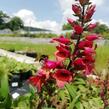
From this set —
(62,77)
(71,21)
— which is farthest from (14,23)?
(62,77)

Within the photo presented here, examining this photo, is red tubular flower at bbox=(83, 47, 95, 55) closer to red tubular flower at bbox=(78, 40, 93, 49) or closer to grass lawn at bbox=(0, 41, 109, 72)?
red tubular flower at bbox=(78, 40, 93, 49)

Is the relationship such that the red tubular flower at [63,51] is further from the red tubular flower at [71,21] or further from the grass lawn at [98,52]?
the grass lawn at [98,52]

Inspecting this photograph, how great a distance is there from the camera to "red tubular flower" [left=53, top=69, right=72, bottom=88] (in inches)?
70.9

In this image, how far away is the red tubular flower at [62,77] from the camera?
1.80m

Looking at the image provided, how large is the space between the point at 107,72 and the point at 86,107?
0.37 m

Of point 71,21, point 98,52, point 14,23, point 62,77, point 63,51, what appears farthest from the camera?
point 14,23

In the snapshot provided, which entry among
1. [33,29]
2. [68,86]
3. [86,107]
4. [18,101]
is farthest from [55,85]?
[33,29]

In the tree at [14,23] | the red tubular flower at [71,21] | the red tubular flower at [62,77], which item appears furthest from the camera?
the tree at [14,23]

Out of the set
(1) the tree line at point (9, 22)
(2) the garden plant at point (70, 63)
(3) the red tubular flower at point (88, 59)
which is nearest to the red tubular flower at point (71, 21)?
(2) the garden plant at point (70, 63)

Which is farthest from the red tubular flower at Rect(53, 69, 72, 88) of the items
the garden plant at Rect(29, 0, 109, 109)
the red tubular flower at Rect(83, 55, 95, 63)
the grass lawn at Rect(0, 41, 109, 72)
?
the grass lawn at Rect(0, 41, 109, 72)

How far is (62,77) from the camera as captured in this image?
1.79 m

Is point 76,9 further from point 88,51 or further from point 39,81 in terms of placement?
point 39,81

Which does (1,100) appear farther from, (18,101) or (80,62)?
(80,62)

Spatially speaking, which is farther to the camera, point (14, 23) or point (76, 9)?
point (14, 23)
